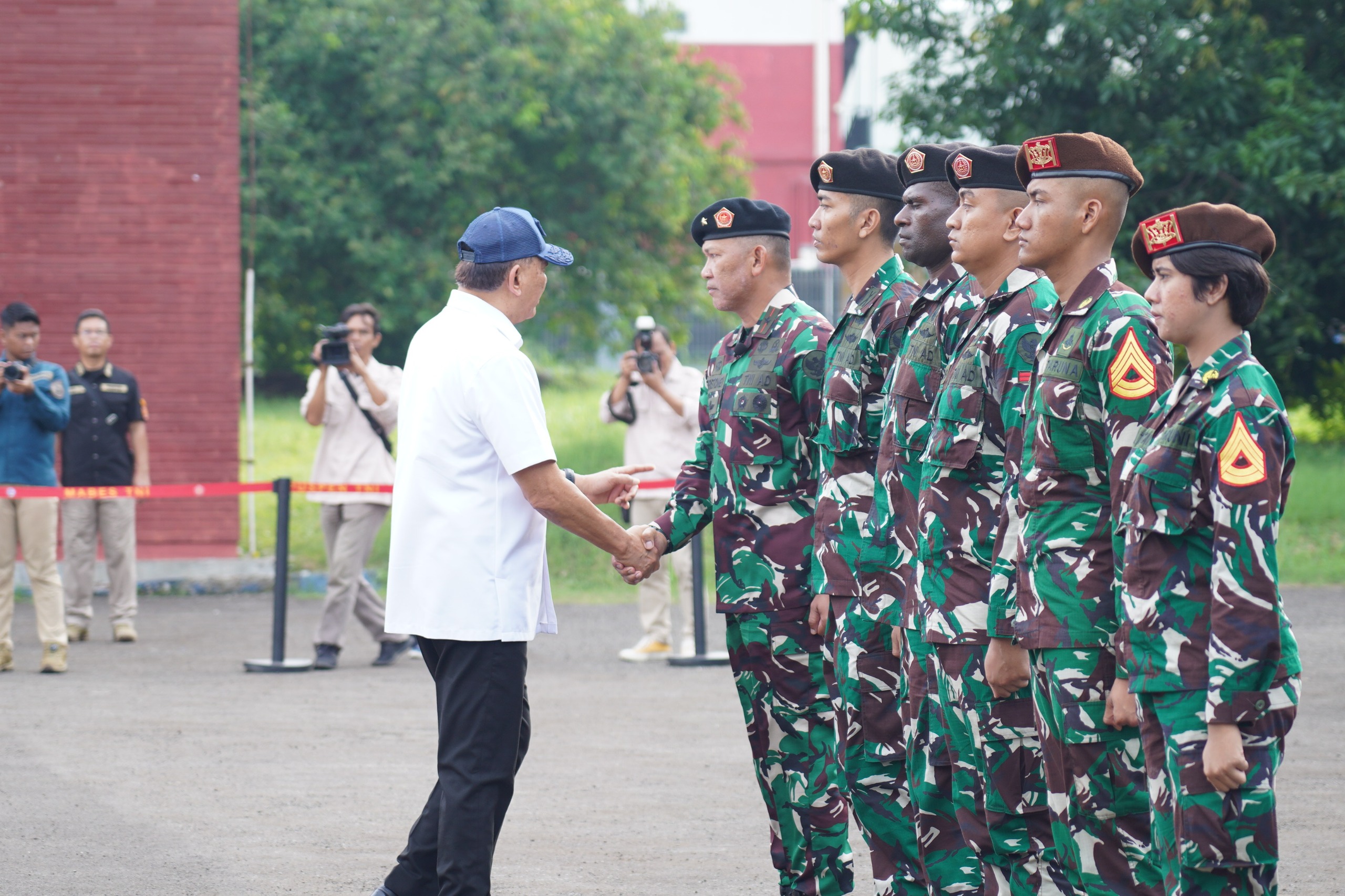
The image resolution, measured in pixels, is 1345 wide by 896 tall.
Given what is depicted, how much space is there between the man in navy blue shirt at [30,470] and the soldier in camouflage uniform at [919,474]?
6741 mm

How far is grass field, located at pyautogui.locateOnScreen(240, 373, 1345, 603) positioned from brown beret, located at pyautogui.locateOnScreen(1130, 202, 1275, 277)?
413 inches

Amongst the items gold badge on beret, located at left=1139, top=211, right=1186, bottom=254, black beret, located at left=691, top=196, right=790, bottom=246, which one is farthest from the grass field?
gold badge on beret, located at left=1139, top=211, right=1186, bottom=254

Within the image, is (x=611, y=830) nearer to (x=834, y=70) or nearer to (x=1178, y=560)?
(x=1178, y=560)

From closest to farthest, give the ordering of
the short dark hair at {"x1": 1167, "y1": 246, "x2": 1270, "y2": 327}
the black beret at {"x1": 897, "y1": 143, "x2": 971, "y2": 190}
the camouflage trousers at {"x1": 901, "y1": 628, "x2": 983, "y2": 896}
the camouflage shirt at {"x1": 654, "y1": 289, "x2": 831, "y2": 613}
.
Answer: the short dark hair at {"x1": 1167, "y1": 246, "x2": 1270, "y2": 327} → the camouflage trousers at {"x1": 901, "y1": 628, "x2": 983, "y2": 896} → the black beret at {"x1": 897, "y1": 143, "x2": 971, "y2": 190} → the camouflage shirt at {"x1": 654, "y1": 289, "x2": 831, "y2": 613}

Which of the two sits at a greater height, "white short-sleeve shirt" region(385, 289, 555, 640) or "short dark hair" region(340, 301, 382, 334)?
"short dark hair" region(340, 301, 382, 334)

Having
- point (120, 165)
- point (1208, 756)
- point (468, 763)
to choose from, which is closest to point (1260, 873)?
point (1208, 756)

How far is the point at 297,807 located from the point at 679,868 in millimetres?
1759

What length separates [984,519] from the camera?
13.4 ft

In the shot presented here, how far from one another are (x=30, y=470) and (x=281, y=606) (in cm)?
187

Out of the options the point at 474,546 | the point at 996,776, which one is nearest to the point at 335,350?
the point at 474,546

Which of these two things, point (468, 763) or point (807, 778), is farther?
point (807, 778)

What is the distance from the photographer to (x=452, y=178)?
24.8 m

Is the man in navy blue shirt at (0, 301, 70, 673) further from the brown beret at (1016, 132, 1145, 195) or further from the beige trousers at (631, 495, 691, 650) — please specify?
the brown beret at (1016, 132, 1145, 195)

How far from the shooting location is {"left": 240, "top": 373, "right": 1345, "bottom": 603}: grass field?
48.1ft
